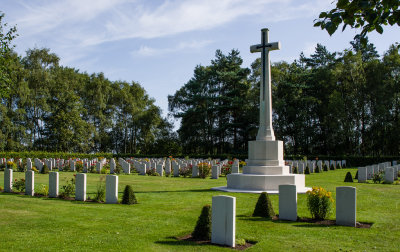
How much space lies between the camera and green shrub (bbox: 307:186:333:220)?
8.18 metres

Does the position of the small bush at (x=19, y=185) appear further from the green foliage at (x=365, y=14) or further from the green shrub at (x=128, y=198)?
the green foliage at (x=365, y=14)

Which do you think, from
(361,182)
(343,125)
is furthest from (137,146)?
(361,182)

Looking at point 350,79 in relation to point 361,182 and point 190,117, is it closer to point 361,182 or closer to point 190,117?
point 190,117

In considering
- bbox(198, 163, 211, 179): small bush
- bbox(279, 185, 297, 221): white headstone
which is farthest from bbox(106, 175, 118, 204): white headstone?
bbox(198, 163, 211, 179): small bush

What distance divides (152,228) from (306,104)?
4098 centimetres

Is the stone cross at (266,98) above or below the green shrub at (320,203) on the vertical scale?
above

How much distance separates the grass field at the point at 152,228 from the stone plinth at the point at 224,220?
0.23m

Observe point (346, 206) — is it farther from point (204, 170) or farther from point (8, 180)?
point (204, 170)

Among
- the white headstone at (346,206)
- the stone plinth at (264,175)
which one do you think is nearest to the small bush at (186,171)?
the stone plinth at (264,175)

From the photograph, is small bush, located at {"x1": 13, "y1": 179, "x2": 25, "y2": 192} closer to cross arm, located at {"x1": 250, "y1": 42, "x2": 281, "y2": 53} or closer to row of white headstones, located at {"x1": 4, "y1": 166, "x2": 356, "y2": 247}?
row of white headstones, located at {"x1": 4, "y1": 166, "x2": 356, "y2": 247}

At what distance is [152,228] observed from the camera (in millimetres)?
7293

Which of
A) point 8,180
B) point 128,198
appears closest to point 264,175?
point 128,198

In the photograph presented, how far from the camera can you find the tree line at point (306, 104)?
40.2 metres

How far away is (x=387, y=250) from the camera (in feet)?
18.9
